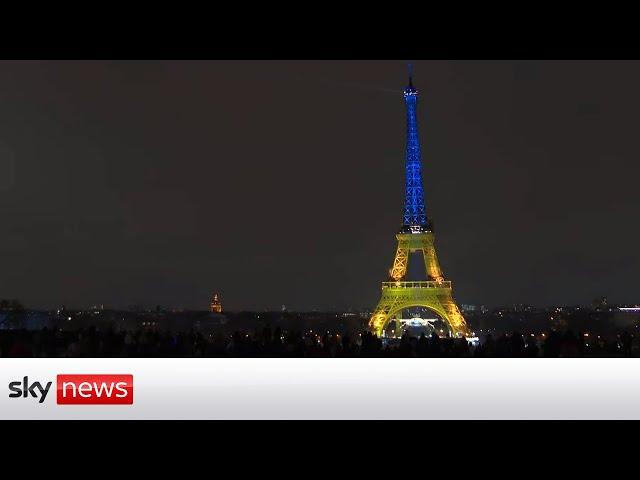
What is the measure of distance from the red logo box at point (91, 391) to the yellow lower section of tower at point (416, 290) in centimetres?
4055

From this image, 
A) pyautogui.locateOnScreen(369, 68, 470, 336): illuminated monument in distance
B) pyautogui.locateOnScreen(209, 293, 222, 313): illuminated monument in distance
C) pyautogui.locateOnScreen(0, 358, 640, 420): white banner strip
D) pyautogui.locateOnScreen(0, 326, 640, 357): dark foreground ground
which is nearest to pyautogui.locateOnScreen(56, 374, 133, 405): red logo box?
pyautogui.locateOnScreen(0, 358, 640, 420): white banner strip

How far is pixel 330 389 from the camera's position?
10000 mm

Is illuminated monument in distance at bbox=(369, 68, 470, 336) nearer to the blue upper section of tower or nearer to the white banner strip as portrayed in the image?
the blue upper section of tower

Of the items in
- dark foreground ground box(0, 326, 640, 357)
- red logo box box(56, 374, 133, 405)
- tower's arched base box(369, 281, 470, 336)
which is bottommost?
red logo box box(56, 374, 133, 405)

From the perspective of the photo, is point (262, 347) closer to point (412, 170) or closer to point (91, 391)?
point (91, 391)

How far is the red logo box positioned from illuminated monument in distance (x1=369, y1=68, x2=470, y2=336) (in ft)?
133

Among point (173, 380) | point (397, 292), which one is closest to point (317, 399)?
point (173, 380)

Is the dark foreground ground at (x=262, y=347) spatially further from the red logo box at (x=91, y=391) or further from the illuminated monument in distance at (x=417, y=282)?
the illuminated monument in distance at (x=417, y=282)

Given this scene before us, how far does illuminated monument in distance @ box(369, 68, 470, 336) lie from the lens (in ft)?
165

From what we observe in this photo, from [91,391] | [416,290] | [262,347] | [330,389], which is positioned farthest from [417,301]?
[91,391]
